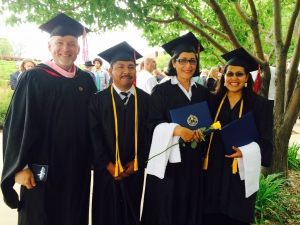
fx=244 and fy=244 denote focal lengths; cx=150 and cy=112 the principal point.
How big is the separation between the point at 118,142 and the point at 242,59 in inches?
54.9

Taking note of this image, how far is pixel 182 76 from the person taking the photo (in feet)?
7.61

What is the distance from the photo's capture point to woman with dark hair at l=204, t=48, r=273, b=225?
216cm

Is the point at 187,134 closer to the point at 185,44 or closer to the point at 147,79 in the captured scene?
the point at 185,44

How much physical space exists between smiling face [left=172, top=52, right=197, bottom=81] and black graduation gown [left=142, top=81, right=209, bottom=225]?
0.41 ft

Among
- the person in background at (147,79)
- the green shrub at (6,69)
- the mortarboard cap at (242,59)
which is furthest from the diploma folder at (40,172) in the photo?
the green shrub at (6,69)

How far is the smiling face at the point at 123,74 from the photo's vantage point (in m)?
2.34

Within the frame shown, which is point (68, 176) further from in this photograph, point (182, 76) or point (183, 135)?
point (182, 76)

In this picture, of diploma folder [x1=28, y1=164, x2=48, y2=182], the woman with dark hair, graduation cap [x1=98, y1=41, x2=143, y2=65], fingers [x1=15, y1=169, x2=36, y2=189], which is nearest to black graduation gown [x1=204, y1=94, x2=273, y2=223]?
the woman with dark hair

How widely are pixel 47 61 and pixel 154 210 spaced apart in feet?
5.69

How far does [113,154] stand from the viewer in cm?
231

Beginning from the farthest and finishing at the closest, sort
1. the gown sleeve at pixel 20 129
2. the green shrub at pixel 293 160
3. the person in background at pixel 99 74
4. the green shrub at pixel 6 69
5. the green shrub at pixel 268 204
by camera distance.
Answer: the green shrub at pixel 6 69
the person in background at pixel 99 74
the green shrub at pixel 293 160
the green shrub at pixel 268 204
the gown sleeve at pixel 20 129

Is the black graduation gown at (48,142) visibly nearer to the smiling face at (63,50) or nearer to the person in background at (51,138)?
the person in background at (51,138)

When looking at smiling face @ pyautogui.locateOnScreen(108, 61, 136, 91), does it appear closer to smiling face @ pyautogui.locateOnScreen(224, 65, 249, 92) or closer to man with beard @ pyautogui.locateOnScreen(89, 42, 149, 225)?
man with beard @ pyautogui.locateOnScreen(89, 42, 149, 225)

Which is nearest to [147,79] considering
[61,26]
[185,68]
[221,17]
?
[221,17]
